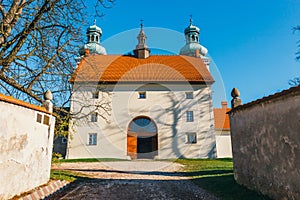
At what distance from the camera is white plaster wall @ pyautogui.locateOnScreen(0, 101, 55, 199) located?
412 centimetres

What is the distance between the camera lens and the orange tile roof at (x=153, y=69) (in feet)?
66.6

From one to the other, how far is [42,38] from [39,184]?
409cm

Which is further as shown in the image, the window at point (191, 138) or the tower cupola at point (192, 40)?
the tower cupola at point (192, 40)

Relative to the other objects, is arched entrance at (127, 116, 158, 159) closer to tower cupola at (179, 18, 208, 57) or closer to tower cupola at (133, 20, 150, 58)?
tower cupola at (133, 20, 150, 58)

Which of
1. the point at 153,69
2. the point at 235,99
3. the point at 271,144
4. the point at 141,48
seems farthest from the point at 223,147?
the point at 271,144

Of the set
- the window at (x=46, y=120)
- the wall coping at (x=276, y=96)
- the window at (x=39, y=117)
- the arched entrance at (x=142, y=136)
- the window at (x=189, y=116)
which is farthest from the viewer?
the window at (x=189, y=116)

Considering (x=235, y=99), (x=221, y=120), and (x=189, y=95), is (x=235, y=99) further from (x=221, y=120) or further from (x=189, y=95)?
(x=221, y=120)

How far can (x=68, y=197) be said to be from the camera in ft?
17.2

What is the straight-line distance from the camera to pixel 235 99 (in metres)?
6.92

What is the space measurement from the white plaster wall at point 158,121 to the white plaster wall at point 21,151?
12778 mm

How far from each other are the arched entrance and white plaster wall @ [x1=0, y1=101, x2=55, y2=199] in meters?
13.5

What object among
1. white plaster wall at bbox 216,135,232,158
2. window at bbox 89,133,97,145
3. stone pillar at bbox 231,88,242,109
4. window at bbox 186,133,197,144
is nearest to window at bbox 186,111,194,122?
window at bbox 186,133,197,144

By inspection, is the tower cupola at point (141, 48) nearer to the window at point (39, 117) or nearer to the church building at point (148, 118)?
the church building at point (148, 118)

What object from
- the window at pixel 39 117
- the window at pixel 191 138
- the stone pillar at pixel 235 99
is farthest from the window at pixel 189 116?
the window at pixel 39 117
